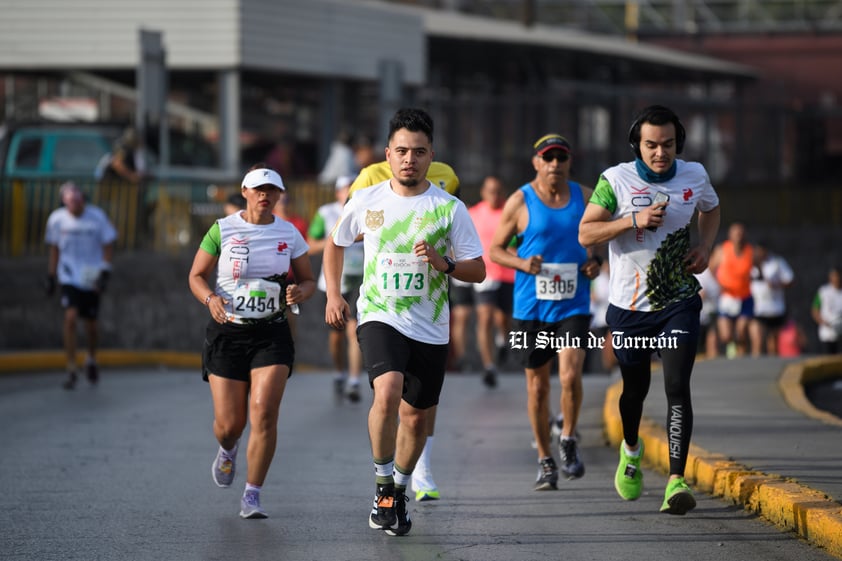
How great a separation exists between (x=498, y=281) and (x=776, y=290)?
8.14 meters

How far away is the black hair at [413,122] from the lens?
8.11m

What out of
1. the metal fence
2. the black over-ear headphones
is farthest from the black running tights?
the metal fence

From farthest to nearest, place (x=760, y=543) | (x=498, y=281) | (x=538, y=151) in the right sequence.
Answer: (x=498, y=281) → (x=538, y=151) → (x=760, y=543)

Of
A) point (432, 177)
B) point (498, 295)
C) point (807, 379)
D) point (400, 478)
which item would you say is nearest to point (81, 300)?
point (498, 295)

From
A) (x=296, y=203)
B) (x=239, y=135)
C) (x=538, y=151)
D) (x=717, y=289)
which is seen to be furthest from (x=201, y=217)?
(x=538, y=151)

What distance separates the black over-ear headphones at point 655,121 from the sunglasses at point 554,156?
1.38 meters

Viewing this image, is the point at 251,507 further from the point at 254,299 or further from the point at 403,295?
the point at 403,295

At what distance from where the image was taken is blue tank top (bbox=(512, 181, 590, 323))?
10.2 meters

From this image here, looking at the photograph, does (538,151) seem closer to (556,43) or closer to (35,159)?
(35,159)

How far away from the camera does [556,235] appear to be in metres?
10.3

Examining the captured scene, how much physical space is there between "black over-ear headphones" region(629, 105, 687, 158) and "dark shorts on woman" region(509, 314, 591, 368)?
168 cm

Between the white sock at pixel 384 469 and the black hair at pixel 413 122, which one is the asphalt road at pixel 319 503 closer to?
the white sock at pixel 384 469

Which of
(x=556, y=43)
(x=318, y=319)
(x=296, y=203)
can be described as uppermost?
(x=556, y=43)

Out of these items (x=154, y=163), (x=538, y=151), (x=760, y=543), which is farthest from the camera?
(x=154, y=163)
